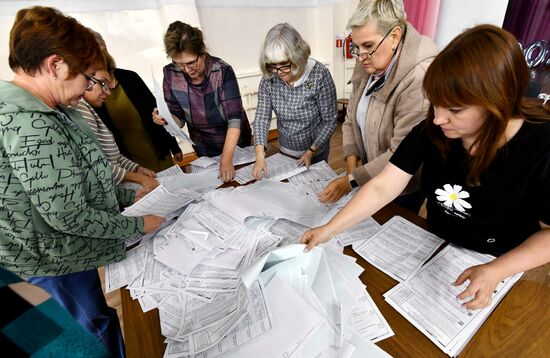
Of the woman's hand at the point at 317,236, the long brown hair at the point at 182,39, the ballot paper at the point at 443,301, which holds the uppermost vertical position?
the long brown hair at the point at 182,39

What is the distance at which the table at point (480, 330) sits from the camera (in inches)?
21.6

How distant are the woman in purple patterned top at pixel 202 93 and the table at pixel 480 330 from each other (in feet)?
2.43

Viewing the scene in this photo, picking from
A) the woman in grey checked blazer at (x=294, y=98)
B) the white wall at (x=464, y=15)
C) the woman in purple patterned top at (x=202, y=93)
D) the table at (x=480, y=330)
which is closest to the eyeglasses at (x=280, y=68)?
the woman in grey checked blazer at (x=294, y=98)

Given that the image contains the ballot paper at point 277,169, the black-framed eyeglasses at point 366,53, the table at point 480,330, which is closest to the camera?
the table at point 480,330

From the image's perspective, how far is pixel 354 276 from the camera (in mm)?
715

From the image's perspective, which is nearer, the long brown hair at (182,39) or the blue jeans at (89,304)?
the blue jeans at (89,304)

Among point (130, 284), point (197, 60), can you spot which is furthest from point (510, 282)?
point (197, 60)

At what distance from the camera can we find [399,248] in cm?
81

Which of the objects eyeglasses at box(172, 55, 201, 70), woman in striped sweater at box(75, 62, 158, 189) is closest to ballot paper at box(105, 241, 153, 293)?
woman in striped sweater at box(75, 62, 158, 189)

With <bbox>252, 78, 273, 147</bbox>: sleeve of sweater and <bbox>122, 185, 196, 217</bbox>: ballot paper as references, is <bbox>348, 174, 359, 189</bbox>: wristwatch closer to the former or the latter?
<bbox>252, 78, 273, 147</bbox>: sleeve of sweater

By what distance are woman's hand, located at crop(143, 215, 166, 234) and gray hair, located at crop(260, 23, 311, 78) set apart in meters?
0.90

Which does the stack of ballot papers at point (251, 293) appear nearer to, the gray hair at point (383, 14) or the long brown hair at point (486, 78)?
the long brown hair at point (486, 78)

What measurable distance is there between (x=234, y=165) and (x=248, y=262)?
2.40ft

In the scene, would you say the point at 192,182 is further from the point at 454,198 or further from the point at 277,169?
the point at 454,198
